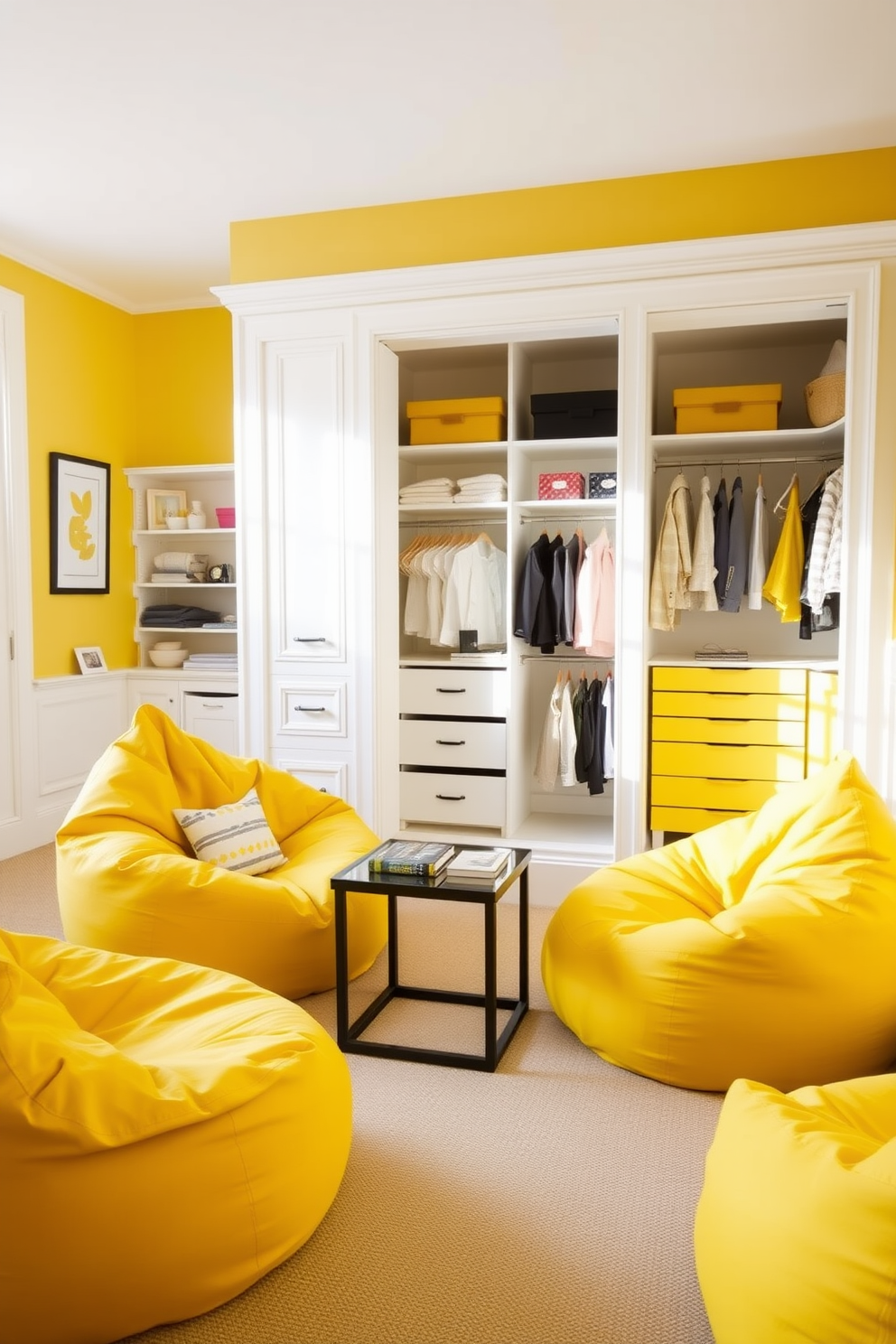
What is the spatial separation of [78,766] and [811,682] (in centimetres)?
367

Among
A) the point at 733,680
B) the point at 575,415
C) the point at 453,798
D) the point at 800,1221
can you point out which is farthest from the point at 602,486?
the point at 800,1221

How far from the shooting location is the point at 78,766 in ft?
17.6

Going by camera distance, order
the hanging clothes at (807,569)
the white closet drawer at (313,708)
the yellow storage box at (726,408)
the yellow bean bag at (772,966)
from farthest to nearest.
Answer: the white closet drawer at (313,708) → the yellow storage box at (726,408) → the hanging clothes at (807,569) → the yellow bean bag at (772,966)

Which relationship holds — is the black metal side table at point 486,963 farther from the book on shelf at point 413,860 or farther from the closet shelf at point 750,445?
the closet shelf at point 750,445

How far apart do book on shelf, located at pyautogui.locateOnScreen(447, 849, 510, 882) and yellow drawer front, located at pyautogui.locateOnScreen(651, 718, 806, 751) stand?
4.91 ft

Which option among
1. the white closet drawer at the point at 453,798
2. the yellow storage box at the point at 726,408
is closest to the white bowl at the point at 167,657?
the white closet drawer at the point at 453,798

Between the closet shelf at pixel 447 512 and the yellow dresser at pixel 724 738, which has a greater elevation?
the closet shelf at pixel 447 512

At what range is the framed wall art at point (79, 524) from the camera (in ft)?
16.9

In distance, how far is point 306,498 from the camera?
175 inches

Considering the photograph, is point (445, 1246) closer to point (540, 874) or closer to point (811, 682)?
point (540, 874)

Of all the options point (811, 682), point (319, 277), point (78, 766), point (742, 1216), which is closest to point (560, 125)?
point (319, 277)

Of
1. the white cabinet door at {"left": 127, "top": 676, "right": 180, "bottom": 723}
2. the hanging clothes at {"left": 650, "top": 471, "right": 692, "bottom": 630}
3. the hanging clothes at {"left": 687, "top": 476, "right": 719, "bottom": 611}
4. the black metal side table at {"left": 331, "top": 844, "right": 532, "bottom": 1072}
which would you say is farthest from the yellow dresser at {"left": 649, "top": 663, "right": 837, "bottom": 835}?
the white cabinet door at {"left": 127, "top": 676, "right": 180, "bottom": 723}

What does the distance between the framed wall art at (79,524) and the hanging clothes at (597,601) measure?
2645 millimetres

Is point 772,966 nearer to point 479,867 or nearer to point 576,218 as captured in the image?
point 479,867
